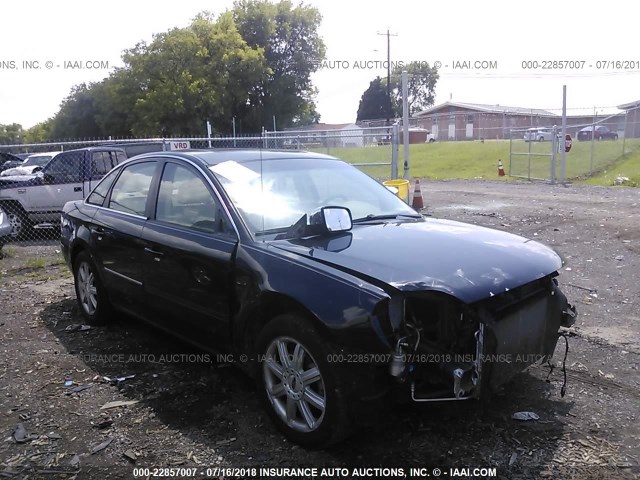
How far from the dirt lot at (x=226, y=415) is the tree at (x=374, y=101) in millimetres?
75188

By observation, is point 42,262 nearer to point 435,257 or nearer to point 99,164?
point 99,164

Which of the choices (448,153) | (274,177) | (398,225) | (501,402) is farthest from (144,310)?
(448,153)

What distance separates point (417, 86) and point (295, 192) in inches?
3411

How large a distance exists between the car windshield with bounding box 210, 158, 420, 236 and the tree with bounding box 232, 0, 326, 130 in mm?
43937

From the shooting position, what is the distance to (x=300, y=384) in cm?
312

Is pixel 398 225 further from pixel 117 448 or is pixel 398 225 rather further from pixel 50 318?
pixel 50 318

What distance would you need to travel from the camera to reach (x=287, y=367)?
10.4 ft

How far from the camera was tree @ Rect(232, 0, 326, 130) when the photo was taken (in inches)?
1864

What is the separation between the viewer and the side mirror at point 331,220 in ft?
11.4

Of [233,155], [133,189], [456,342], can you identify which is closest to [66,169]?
[133,189]

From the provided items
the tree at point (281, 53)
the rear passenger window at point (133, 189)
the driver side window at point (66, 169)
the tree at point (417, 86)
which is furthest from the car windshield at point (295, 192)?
the tree at point (417, 86)

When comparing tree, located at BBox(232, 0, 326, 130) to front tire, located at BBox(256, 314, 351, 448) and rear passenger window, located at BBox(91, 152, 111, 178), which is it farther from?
front tire, located at BBox(256, 314, 351, 448)

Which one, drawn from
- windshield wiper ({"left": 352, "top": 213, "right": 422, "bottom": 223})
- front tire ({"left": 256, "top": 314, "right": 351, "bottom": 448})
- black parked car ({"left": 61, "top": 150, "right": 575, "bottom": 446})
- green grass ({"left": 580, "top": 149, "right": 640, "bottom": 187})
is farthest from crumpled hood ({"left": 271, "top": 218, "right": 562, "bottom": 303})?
green grass ({"left": 580, "top": 149, "right": 640, "bottom": 187})

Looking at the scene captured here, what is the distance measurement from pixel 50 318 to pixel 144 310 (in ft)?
6.17
